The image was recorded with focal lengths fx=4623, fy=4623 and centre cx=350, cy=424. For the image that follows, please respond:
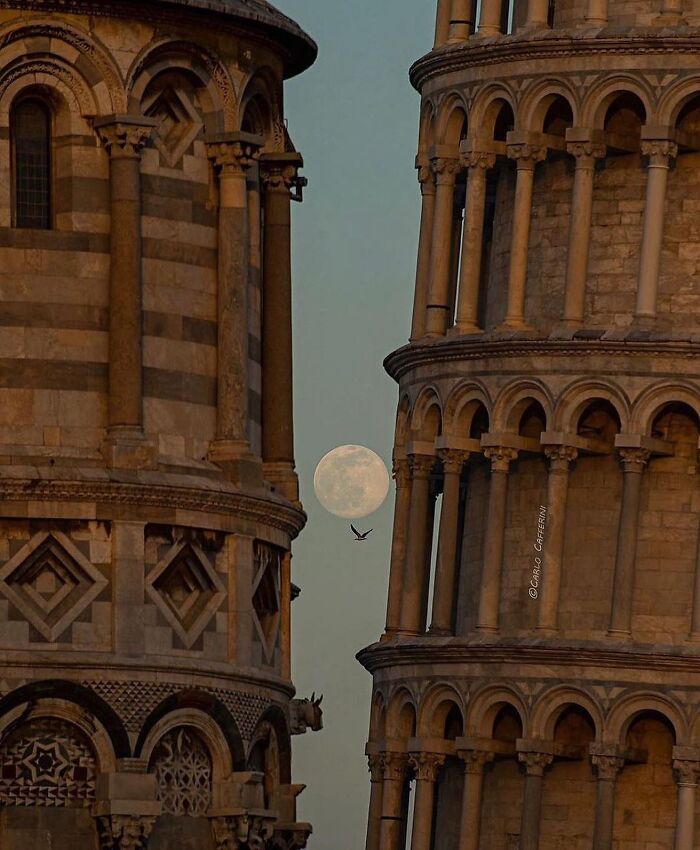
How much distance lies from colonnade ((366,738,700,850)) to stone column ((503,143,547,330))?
31.0 ft

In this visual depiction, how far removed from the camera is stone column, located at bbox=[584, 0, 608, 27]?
102 meters

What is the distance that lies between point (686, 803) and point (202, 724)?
46.1 m

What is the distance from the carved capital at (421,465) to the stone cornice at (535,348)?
2.38 m

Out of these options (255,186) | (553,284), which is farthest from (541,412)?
(255,186)

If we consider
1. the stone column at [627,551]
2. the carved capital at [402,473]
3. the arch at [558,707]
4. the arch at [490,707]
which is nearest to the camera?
the stone column at [627,551]

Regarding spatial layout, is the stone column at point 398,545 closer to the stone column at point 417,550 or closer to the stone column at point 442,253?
the stone column at point 417,550

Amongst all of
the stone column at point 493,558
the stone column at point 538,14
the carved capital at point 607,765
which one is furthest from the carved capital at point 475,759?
the stone column at point 538,14

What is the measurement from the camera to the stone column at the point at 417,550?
106 meters

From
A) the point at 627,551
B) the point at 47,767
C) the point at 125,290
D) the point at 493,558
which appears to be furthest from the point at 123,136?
the point at 493,558

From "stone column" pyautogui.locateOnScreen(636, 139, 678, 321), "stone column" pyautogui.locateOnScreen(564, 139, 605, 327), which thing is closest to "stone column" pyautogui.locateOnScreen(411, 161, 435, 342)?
"stone column" pyautogui.locateOnScreen(564, 139, 605, 327)

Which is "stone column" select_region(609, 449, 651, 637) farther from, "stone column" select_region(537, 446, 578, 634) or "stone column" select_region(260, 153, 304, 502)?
"stone column" select_region(260, 153, 304, 502)

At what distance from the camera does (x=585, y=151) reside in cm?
10081

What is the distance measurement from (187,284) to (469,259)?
48.0 meters

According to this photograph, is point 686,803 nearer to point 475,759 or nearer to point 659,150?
point 475,759
